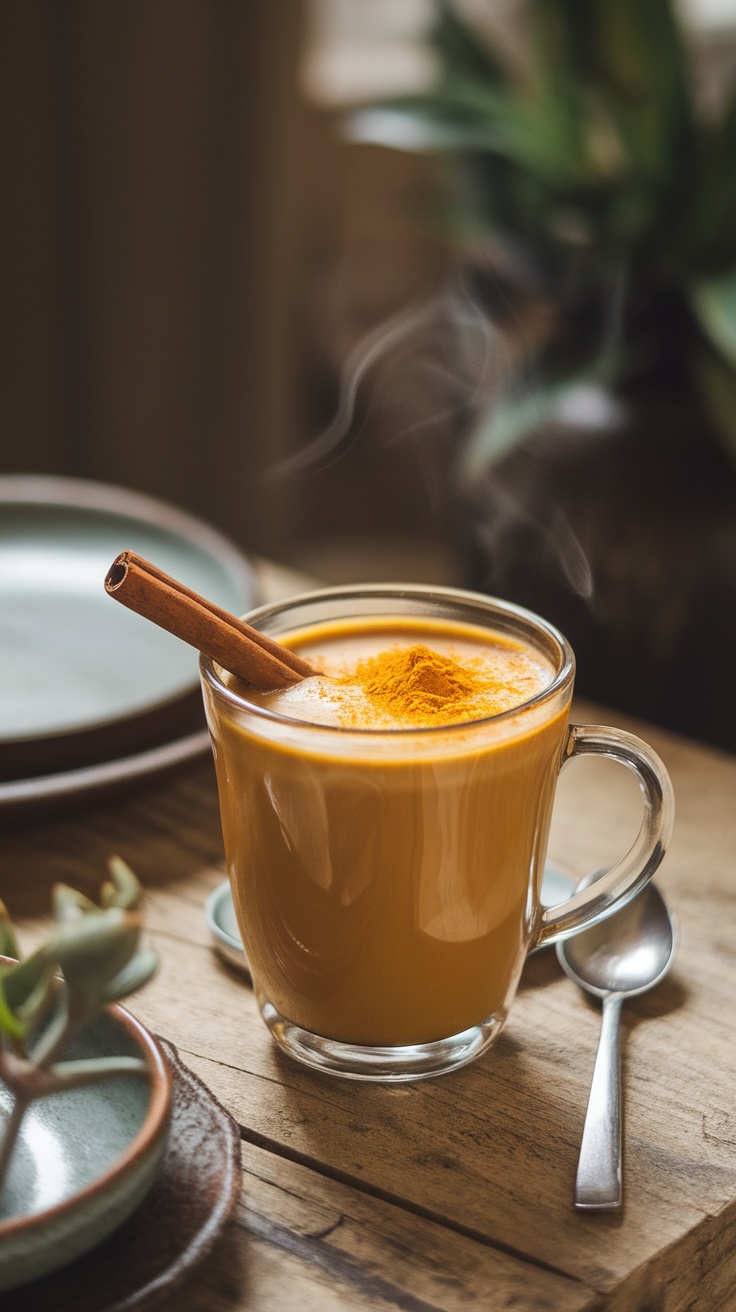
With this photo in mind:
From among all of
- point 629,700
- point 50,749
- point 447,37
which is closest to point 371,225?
point 447,37

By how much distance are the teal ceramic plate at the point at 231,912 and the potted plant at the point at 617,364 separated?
56cm

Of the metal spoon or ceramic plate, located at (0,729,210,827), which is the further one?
ceramic plate, located at (0,729,210,827)

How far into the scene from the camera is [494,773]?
0.59m

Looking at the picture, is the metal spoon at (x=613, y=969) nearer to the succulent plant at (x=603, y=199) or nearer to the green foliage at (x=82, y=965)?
the green foliage at (x=82, y=965)

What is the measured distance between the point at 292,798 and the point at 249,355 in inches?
98.7

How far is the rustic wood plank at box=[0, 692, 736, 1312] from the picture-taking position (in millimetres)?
549

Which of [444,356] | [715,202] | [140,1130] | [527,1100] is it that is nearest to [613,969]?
[527,1100]

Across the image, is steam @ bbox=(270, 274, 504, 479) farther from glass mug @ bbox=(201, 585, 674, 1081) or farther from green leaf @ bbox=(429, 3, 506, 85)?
glass mug @ bbox=(201, 585, 674, 1081)

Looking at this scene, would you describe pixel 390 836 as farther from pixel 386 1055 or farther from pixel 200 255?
pixel 200 255

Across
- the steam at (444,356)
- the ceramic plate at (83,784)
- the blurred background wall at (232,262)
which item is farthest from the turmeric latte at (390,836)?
the blurred background wall at (232,262)

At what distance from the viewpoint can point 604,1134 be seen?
592 millimetres

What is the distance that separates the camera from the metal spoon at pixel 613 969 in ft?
1.96

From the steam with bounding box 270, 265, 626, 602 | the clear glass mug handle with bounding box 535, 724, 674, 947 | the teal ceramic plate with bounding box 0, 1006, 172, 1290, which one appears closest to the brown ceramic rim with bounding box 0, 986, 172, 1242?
the teal ceramic plate with bounding box 0, 1006, 172, 1290

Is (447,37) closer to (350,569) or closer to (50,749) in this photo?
(50,749)
